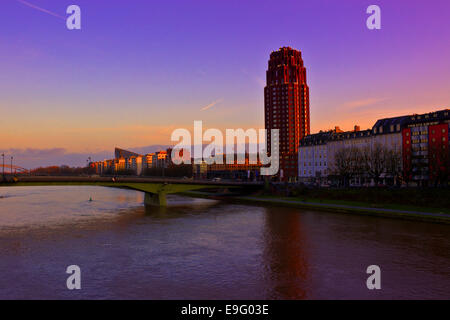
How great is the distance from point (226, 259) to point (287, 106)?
457 ft

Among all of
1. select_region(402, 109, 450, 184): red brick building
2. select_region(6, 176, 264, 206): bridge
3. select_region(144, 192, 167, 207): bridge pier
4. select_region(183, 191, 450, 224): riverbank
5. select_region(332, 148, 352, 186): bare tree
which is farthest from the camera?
select_region(402, 109, 450, 184): red brick building

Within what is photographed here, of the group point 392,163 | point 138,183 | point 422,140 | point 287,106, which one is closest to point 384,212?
point 392,163

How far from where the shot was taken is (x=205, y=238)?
3450 centimetres

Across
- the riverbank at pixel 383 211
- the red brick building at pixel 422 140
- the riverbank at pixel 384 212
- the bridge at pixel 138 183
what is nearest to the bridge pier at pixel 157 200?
the bridge at pixel 138 183

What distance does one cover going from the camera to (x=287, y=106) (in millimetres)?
159125

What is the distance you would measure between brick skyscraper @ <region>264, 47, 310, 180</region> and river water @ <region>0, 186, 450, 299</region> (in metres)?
113

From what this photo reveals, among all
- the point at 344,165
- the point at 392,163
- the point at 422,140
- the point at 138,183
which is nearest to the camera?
the point at 138,183

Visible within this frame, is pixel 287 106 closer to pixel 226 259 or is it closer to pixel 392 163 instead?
pixel 392 163

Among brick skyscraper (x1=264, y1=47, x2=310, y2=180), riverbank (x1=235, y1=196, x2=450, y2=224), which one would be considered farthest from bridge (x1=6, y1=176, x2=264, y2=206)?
brick skyscraper (x1=264, y1=47, x2=310, y2=180)

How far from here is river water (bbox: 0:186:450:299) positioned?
18891 mm

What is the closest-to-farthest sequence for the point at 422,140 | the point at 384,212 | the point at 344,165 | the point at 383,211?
1. the point at 384,212
2. the point at 383,211
3. the point at 344,165
4. the point at 422,140

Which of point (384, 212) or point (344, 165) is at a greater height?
point (344, 165)

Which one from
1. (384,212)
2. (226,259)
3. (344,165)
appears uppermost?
(344,165)

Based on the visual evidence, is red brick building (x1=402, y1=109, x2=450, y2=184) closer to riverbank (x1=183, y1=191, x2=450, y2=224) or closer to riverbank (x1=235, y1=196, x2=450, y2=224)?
riverbank (x1=183, y1=191, x2=450, y2=224)
